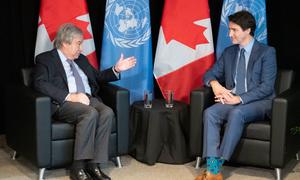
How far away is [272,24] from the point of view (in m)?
5.06

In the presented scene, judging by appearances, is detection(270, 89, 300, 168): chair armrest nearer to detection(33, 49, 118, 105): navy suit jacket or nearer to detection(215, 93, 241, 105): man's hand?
detection(215, 93, 241, 105): man's hand

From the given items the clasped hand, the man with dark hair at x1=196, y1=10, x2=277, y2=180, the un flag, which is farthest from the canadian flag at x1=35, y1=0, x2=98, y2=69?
the clasped hand

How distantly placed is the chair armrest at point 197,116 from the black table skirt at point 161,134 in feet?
0.71

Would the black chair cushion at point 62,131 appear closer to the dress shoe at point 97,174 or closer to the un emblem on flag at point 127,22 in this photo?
the dress shoe at point 97,174

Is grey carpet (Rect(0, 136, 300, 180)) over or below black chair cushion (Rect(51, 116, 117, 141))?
below

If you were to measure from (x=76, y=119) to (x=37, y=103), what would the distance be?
322 mm

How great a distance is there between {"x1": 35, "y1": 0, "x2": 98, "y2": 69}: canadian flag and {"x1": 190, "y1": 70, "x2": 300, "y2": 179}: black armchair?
123cm

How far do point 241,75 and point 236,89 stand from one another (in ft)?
0.38

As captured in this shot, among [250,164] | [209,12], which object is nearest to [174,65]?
[209,12]

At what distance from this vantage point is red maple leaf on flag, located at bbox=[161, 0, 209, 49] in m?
4.95

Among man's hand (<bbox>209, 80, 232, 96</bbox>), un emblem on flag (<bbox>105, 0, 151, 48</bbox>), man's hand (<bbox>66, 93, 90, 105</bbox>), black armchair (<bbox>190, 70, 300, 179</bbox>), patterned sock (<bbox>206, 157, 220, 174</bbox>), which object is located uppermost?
un emblem on flag (<bbox>105, 0, 151, 48</bbox>)

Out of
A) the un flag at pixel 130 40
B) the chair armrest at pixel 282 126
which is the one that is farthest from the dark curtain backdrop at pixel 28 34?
the chair armrest at pixel 282 126

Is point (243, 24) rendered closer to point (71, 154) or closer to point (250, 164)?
point (250, 164)

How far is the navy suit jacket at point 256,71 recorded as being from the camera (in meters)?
4.24
